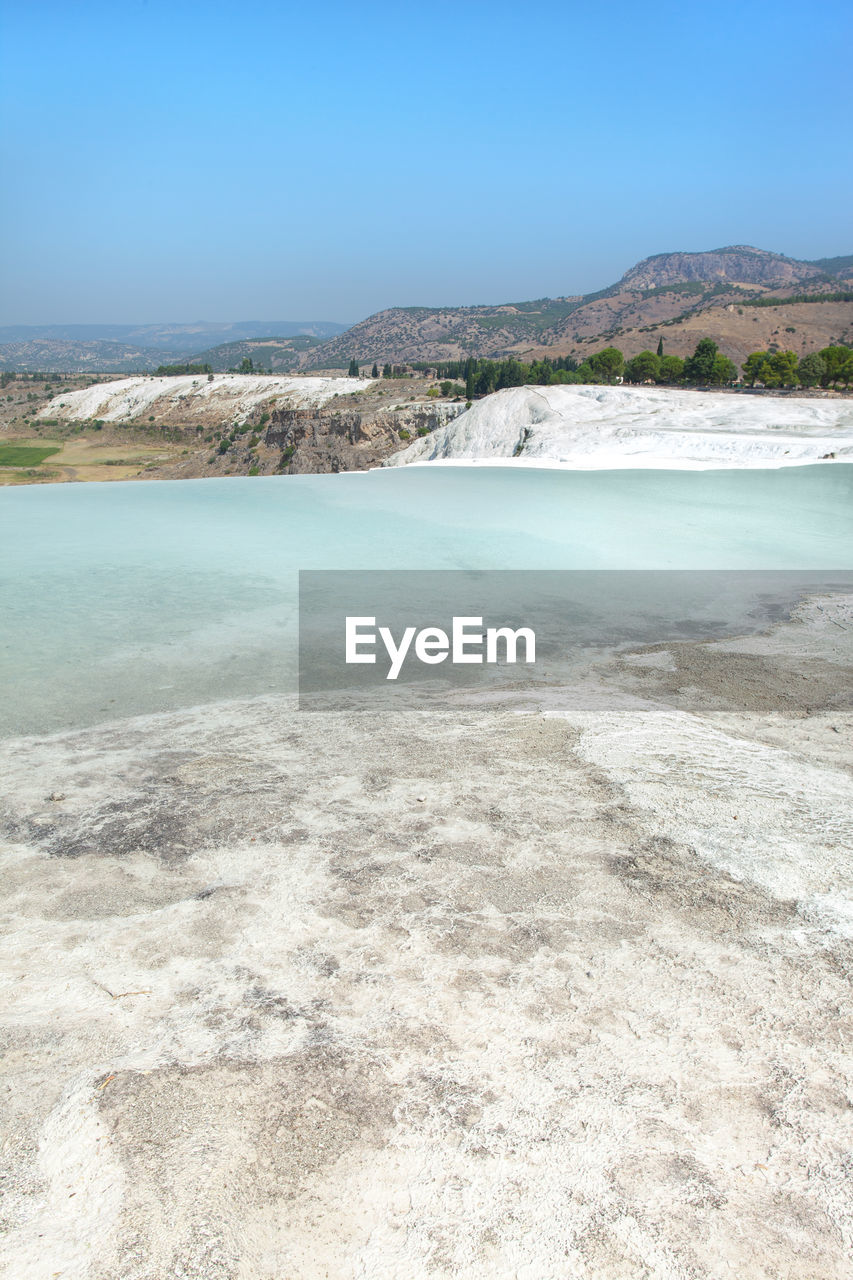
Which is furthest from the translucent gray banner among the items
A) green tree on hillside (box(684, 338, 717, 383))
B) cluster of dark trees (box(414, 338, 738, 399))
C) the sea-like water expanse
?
green tree on hillside (box(684, 338, 717, 383))

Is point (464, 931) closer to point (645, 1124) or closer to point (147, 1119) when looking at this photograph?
point (645, 1124)

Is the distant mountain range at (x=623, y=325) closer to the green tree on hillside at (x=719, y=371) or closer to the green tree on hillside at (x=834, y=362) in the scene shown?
the green tree on hillside at (x=719, y=371)

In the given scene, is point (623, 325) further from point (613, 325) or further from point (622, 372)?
point (622, 372)

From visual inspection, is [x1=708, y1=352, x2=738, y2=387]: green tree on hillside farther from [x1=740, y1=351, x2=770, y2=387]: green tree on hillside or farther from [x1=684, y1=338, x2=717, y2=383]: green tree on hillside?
[x1=740, y1=351, x2=770, y2=387]: green tree on hillside

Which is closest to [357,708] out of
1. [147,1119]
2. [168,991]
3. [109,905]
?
[109,905]

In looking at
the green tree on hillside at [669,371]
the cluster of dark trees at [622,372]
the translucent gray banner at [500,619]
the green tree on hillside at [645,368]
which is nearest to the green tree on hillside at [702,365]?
the cluster of dark trees at [622,372]

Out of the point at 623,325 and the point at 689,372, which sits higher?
the point at 623,325

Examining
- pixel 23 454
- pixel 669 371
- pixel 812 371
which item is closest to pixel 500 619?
pixel 812 371
